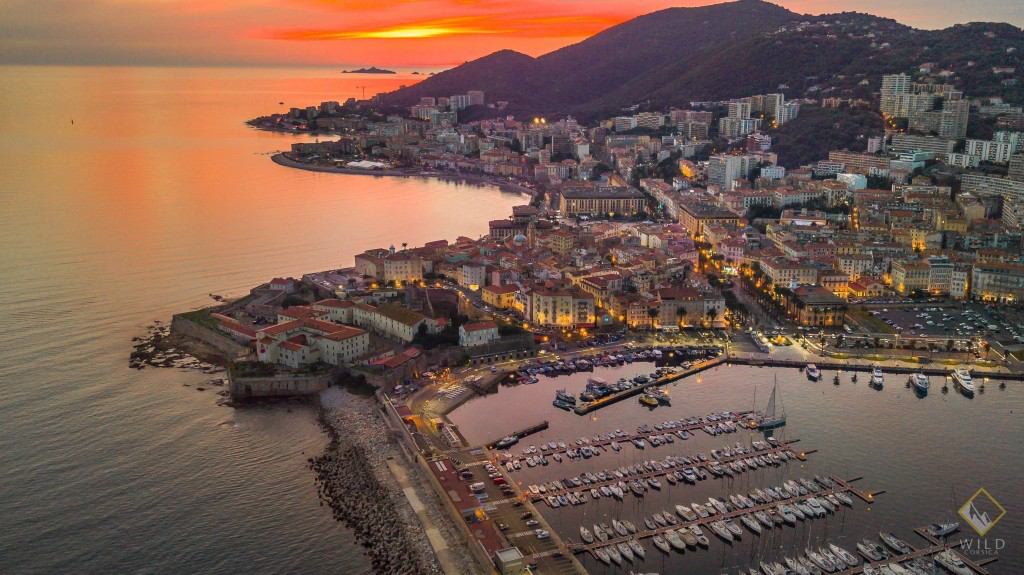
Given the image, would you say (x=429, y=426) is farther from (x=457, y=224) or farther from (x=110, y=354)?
(x=457, y=224)

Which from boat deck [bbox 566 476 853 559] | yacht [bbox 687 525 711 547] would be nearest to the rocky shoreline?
boat deck [bbox 566 476 853 559]

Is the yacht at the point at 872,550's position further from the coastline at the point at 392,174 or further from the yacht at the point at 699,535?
the coastline at the point at 392,174

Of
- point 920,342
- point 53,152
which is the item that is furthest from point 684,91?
point 920,342

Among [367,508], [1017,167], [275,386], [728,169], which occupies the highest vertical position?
[1017,167]

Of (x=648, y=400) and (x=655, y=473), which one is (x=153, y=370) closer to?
(x=648, y=400)

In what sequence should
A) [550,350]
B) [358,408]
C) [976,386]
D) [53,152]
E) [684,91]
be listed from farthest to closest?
1. [684,91]
2. [53,152]
3. [550,350]
4. [976,386]
5. [358,408]

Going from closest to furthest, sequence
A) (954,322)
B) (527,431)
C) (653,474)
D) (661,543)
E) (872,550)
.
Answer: (872,550) < (661,543) < (653,474) < (527,431) < (954,322)

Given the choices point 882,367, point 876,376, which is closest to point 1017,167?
point 882,367
